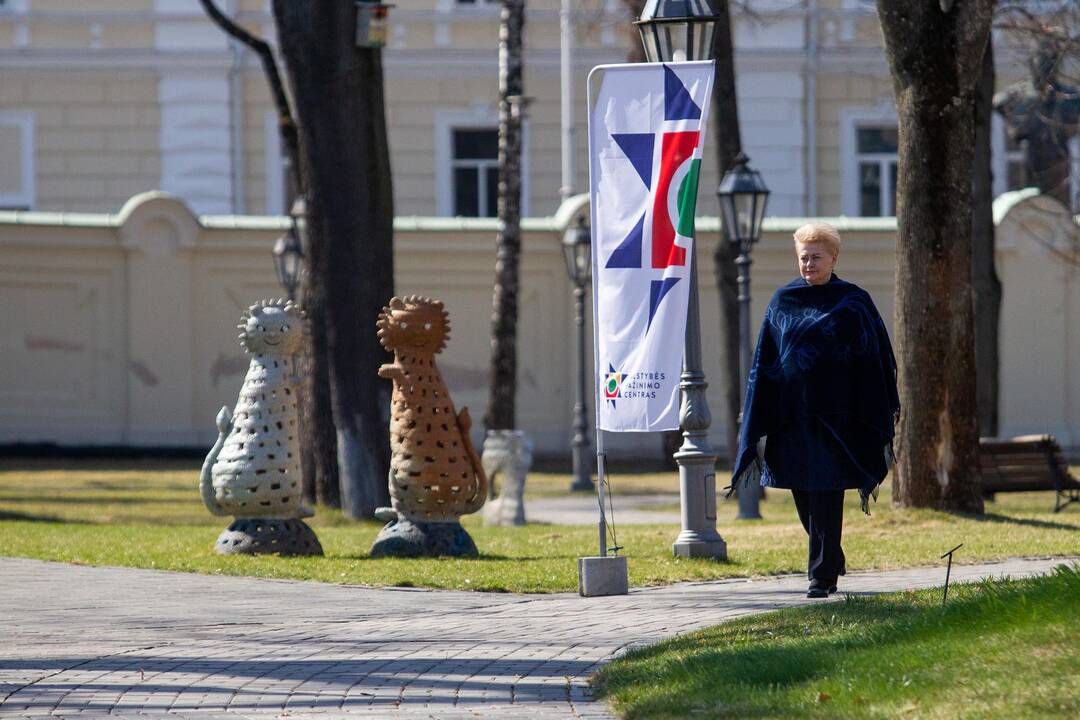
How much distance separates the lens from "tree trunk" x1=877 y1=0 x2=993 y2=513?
13.8 meters

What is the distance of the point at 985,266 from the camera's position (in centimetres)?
2119

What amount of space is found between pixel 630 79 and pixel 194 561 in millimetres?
4345

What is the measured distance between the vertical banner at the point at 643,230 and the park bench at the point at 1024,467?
8.96m

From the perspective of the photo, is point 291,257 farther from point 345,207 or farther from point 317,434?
point 345,207

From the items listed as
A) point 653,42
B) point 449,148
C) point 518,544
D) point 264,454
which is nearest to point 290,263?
point 449,148

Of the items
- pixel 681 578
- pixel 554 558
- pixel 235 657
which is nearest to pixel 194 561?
A: pixel 554 558

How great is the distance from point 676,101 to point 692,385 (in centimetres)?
269

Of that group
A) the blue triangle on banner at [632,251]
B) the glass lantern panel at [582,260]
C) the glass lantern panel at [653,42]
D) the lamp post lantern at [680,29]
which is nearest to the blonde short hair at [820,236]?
the blue triangle on banner at [632,251]

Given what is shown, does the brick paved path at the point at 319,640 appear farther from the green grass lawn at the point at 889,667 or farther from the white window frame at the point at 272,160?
the white window frame at the point at 272,160

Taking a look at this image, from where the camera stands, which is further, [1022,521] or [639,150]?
[1022,521]

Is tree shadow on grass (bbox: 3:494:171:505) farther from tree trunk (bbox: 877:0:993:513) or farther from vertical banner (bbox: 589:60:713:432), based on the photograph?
vertical banner (bbox: 589:60:713:432)

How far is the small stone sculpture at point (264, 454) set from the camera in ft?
38.1

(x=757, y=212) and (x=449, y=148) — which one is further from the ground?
(x=449, y=148)

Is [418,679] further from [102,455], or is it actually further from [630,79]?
[102,455]
